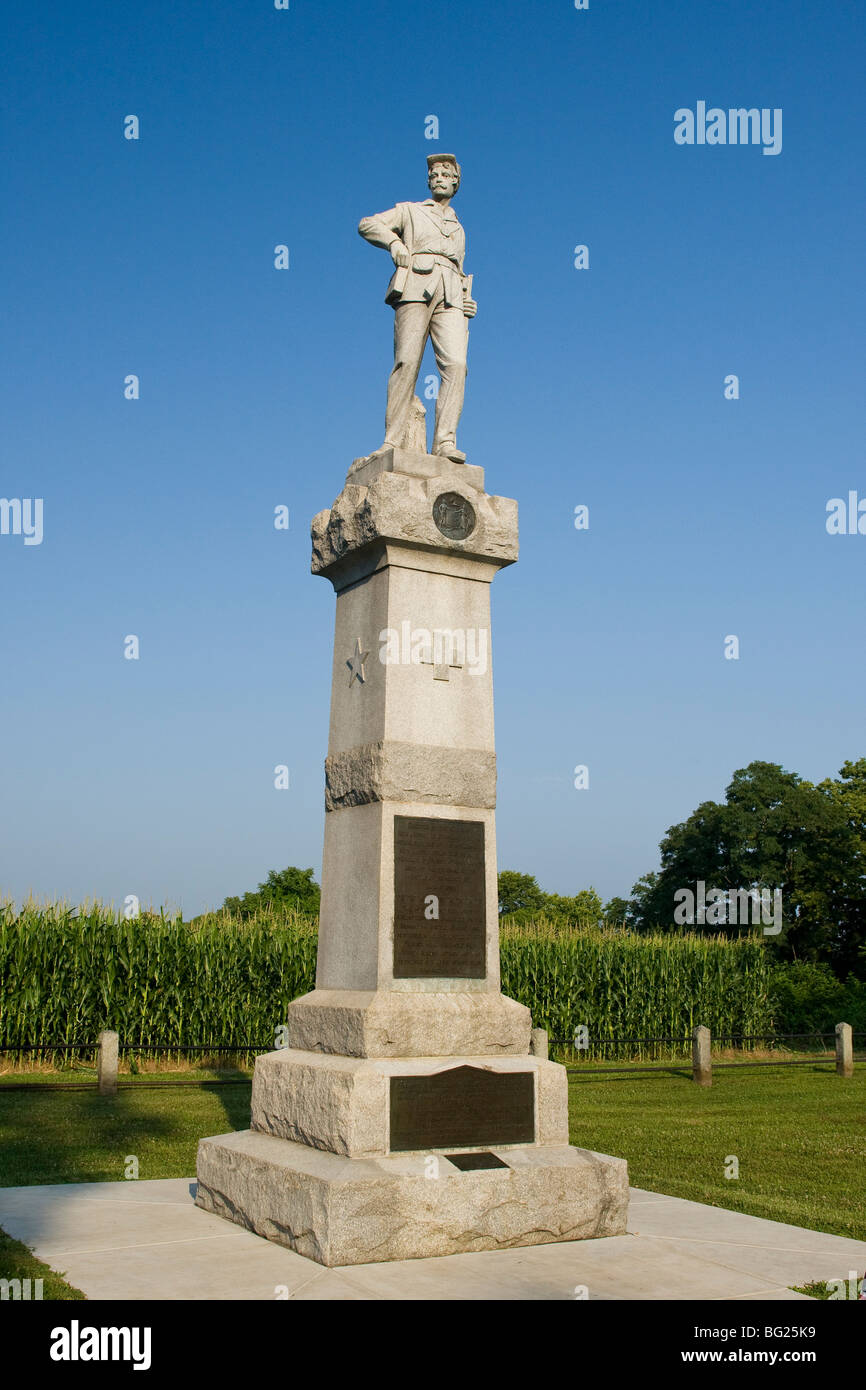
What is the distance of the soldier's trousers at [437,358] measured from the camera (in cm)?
868

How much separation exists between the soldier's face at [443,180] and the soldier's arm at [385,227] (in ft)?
1.11

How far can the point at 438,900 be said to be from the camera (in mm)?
7605

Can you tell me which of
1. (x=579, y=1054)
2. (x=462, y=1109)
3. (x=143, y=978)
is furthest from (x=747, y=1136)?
(x=143, y=978)

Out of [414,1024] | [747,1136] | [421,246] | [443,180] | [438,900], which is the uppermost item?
[443,180]

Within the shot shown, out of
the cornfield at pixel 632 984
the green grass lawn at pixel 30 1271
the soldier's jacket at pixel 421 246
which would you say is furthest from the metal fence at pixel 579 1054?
the soldier's jacket at pixel 421 246

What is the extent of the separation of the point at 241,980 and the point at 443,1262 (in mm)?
14954

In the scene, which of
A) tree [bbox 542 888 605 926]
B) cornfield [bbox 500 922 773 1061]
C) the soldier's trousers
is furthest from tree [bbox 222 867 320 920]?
the soldier's trousers

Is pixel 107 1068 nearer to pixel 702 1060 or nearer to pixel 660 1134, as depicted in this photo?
pixel 660 1134

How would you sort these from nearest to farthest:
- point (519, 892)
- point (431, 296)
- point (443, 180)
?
point (431, 296), point (443, 180), point (519, 892)

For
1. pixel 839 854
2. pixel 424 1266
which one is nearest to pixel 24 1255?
pixel 424 1266

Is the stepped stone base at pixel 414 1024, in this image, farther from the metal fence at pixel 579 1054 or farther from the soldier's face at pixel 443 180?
the metal fence at pixel 579 1054

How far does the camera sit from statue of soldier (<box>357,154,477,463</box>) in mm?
8672
